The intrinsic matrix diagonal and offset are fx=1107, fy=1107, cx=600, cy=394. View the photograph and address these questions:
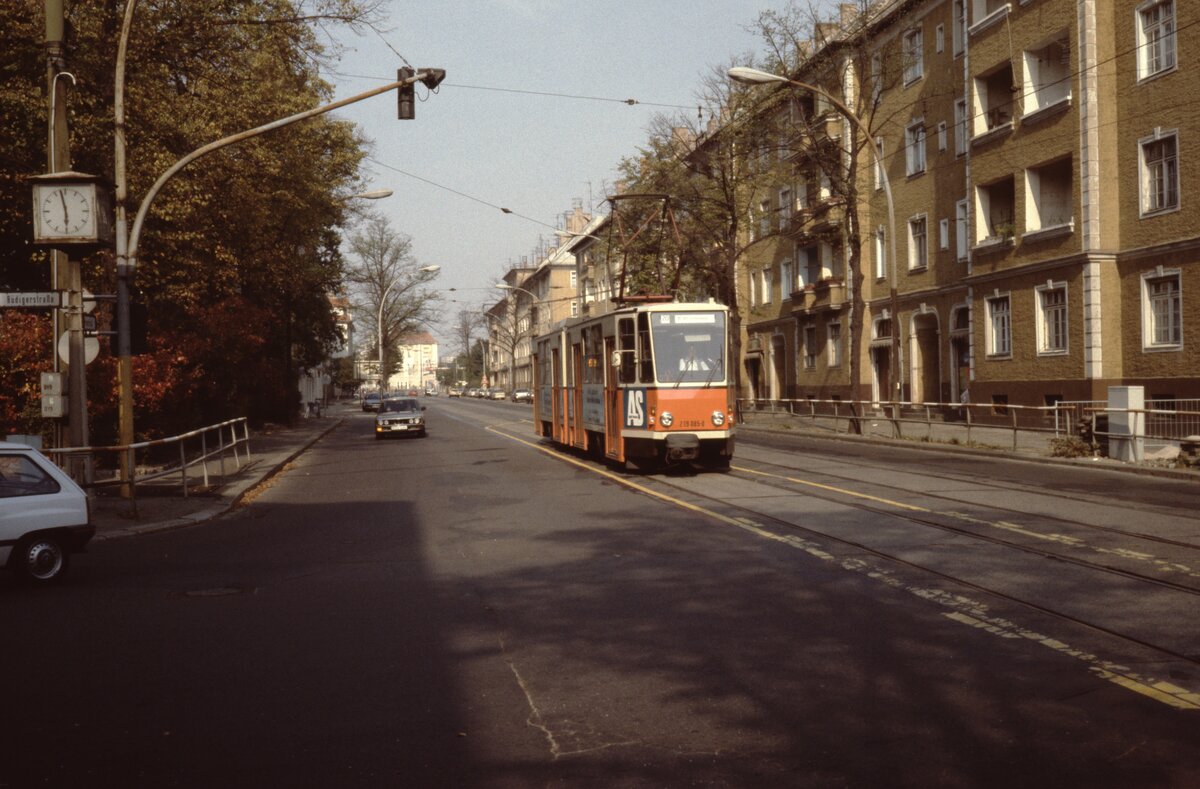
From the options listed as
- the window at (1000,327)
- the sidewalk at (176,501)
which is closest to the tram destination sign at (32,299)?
the sidewalk at (176,501)

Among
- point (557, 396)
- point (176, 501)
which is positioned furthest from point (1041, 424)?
point (176, 501)

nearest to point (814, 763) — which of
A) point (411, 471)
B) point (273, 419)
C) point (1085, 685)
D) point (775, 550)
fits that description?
point (1085, 685)

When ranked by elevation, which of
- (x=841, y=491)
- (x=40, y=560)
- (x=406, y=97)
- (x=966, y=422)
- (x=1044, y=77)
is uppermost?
(x=1044, y=77)

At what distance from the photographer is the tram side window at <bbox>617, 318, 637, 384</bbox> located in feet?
62.4

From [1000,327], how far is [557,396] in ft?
46.5

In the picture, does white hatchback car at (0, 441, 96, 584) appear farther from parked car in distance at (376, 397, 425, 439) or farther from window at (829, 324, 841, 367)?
window at (829, 324, 841, 367)

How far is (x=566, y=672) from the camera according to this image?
243 inches

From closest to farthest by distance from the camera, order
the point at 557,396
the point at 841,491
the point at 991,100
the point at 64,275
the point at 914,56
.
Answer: the point at 64,275, the point at 841,491, the point at 557,396, the point at 991,100, the point at 914,56

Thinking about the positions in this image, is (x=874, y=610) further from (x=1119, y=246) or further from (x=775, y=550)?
(x=1119, y=246)

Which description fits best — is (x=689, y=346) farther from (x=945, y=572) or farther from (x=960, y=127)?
(x=960, y=127)

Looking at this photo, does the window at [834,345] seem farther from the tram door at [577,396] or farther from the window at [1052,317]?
the tram door at [577,396]

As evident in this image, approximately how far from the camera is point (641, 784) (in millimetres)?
4398

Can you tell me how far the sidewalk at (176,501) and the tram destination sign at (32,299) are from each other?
2.65 metres

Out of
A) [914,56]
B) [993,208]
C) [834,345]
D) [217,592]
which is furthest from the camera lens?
[834,345]
